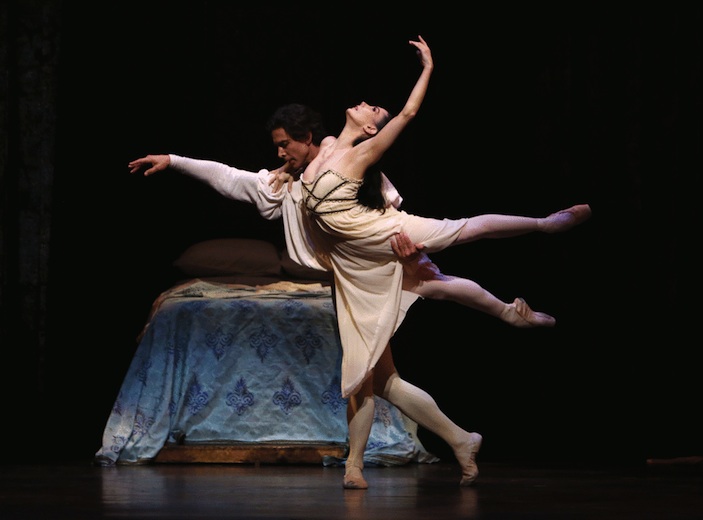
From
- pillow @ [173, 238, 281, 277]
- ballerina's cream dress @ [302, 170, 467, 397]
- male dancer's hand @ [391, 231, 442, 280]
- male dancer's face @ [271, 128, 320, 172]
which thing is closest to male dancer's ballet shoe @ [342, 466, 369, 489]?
ballerina's cream dress @ [302, 170, 467, 397]

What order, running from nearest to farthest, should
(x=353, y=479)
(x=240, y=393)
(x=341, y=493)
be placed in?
(x=341, y=493) → (x=353, y=479) → (x=240, y=393)

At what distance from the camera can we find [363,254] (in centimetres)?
394

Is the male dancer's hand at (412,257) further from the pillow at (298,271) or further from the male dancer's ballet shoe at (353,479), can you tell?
the pillow at (298,271)

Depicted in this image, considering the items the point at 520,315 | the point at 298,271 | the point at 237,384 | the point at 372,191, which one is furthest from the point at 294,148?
the point at 298,271

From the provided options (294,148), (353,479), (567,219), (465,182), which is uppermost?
(294,148)

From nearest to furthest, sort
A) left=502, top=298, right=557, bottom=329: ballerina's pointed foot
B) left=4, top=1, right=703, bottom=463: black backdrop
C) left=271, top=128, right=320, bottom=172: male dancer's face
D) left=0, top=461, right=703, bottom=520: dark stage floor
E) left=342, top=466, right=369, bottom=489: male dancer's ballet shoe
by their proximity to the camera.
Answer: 1. left=0, top=461, right=703, bottom=520: dark stage floor
2. left=342, top=466, right=369, bottom=489: male dancer's ballet shoe
3. left=502, top=298, right=557, bottom=329: ballerina's pointed foot
4. left=271, top=128, right=320, bottom=172: male dancer's face
5. left=4, top=1, right=703, bottom=463: black backdrop

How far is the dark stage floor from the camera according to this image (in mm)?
3039

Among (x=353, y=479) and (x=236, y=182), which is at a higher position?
(x=236, y=182)

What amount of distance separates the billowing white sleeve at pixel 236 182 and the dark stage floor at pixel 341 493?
3.24ft

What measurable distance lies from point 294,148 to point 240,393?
1.50 meters

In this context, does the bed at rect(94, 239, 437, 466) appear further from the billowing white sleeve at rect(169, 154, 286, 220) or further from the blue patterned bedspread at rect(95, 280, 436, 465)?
the billowing white sleeve at rect(169, 154, 286, 220)

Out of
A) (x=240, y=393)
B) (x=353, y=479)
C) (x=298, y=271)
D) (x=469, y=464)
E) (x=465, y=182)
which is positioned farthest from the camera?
(x=465, y=182)

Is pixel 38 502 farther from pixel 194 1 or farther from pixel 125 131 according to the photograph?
pixel 194 1

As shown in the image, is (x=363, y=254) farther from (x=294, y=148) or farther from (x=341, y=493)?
(x=341, y=493)
